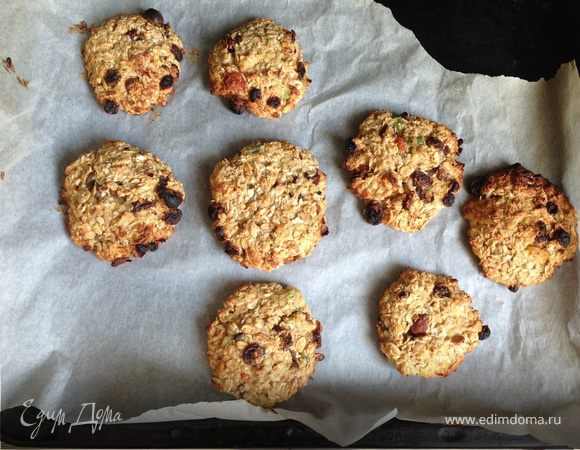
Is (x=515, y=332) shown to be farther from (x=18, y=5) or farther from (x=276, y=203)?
(x=18, y=5)

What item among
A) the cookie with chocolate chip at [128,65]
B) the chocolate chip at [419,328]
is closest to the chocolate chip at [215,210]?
the cookie with chocolate chip at [128,65]

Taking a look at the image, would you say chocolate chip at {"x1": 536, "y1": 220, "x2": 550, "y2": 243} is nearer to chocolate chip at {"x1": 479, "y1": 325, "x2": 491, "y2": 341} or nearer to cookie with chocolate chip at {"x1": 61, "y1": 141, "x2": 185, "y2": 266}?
chocolate chip at {"x1": 479, "y1": 325, "x2": 491, "y2": 341}

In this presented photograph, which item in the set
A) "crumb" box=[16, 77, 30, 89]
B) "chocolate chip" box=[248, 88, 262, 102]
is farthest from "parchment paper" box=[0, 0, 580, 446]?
"chocolate chip" box=[248, 88, 262, 102]

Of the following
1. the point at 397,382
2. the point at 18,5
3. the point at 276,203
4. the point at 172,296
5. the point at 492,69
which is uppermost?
the point at 18,5

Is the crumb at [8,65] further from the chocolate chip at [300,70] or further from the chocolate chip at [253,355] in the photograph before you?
the chocolate chip at [253,355]

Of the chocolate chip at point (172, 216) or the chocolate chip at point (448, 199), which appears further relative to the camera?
the chocolate chip at point (448, 199)

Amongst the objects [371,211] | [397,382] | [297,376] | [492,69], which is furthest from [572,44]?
[297,376]
